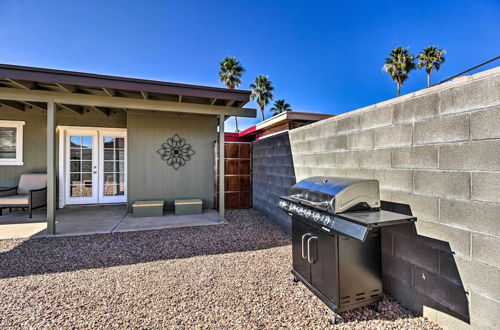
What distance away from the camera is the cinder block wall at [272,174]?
4484mm

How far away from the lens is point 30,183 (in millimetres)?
5719

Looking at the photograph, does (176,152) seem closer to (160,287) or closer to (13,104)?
(13,104)

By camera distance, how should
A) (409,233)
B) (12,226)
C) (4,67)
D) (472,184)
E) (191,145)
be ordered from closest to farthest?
1. (472,184)
2. (409,233)
3. (4,67)
4. (12,226)
5. (191,145)

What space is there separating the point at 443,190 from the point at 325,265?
1.13 m

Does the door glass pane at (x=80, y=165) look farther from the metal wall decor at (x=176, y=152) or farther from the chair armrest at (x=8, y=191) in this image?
the metal wall decor at (x=176, y=152)

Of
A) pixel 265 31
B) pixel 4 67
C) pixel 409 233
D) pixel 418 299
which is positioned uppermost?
pixel 265 31

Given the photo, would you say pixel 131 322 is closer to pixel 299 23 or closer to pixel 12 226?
pixel 12 226

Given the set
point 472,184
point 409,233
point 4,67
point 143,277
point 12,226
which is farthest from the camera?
point 12,226

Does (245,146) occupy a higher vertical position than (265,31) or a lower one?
lower

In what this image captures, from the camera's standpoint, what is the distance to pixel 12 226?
14.8 ft

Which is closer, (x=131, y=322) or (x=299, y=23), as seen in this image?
(x=131, y=322)

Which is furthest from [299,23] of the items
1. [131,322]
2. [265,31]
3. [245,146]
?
[131,322]

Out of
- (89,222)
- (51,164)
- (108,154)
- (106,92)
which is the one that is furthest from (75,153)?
(106,92)

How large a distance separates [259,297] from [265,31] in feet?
30.8
